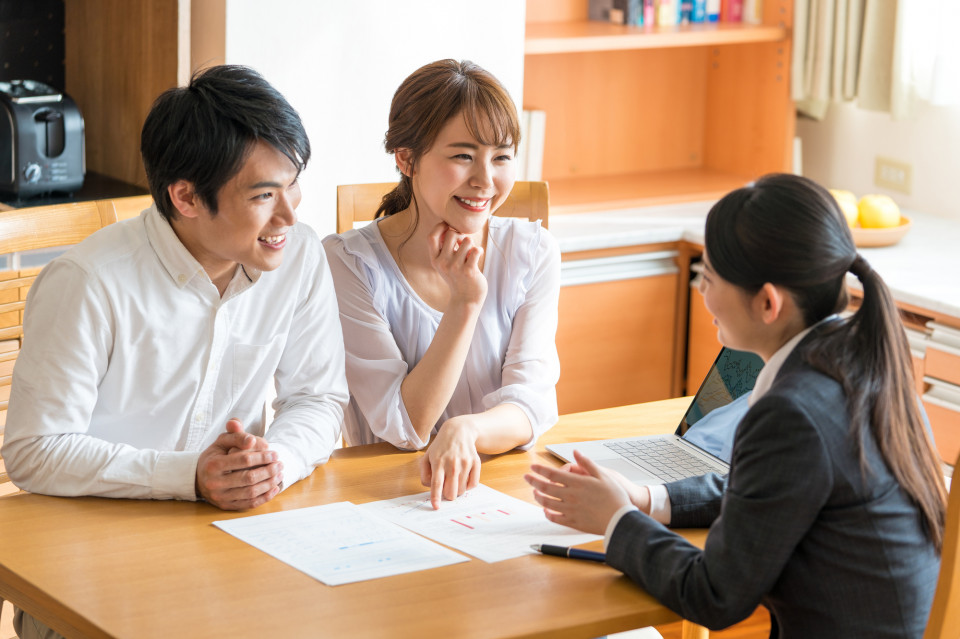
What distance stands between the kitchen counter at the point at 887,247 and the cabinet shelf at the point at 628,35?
1.48 ft

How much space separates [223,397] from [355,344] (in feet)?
0.91

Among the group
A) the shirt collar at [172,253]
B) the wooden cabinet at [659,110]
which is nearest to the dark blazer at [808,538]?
the shirt collar at [172,253]

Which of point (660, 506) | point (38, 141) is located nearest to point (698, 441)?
point (660, 506)

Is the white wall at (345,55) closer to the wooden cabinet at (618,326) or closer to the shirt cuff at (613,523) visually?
the wooden cabinet at (618,326)

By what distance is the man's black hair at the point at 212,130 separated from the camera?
152 cm

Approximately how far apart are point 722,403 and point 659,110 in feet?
7.56

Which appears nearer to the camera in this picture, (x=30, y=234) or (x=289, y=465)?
(x=289, y=465)

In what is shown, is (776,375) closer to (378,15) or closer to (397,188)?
(397,188)

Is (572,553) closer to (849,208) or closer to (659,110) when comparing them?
(849,208)

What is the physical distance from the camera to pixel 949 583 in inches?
46.6

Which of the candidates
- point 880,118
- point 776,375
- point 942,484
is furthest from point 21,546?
point 880,118

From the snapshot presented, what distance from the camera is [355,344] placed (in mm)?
1868

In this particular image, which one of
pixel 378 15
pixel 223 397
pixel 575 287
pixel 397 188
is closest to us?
pixel 223 397

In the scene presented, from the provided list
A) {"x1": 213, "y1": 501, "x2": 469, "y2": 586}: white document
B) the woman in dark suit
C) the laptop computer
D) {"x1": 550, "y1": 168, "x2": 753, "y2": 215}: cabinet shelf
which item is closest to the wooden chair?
{"x1": 213, "y1": 501, "x2": 469, "y2": 586}: white document
